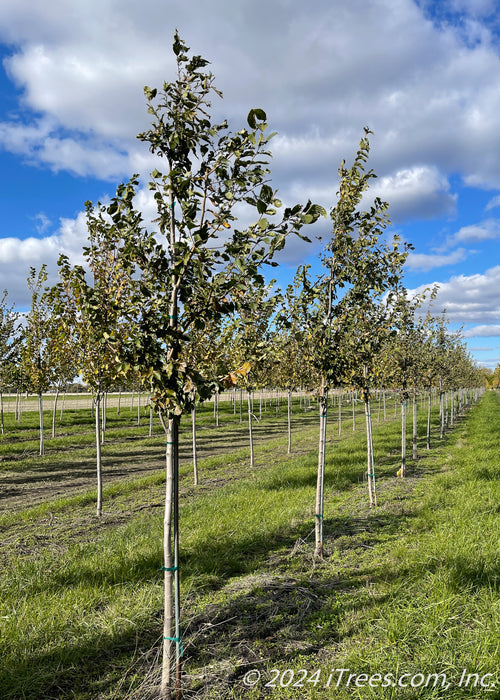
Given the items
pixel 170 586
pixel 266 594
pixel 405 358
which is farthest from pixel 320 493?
pixel 405 358

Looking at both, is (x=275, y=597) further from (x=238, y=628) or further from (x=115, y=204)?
(x=115, y=204)

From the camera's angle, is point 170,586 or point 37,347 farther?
point 37,347

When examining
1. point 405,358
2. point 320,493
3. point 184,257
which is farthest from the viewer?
point 405,358

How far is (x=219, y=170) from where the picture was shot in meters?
3.58

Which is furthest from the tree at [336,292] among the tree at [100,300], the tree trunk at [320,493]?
the tree at [100,300]

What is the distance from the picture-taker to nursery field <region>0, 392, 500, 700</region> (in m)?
3.75

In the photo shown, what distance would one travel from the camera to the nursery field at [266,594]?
12.3 ft

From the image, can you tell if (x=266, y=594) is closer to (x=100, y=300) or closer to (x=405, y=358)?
(x=100, y=300)

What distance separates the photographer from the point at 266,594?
209 inches

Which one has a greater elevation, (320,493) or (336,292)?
(336,292)

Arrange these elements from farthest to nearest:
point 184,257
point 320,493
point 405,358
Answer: point 405,358 → point 320,493 → point 184,257

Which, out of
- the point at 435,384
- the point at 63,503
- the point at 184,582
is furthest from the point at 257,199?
the point at 435,384

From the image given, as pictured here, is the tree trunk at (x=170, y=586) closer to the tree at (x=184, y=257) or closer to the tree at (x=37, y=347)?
the tree at (x=184, y=257)

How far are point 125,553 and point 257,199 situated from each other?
18.7 feet
